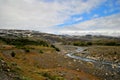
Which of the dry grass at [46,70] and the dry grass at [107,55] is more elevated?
the dry grass at [46,70]

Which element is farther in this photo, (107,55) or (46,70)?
(107,55)

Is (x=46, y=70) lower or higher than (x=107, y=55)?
higher

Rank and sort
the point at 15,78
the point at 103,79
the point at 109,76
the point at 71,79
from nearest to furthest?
the point at 15,78 → the point at 71,79 → the point at 103,79 → the point at 109,76

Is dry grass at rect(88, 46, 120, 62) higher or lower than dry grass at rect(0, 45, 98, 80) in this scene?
lower

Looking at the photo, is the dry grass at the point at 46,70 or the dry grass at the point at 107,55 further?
the dry grass at the point at 107,55

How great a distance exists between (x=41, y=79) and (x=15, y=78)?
178 inches

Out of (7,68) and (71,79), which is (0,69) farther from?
(71,79)

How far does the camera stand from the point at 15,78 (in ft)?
Result: 61.3

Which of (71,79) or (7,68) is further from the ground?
(7,68)

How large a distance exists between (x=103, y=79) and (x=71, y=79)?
5.51 m

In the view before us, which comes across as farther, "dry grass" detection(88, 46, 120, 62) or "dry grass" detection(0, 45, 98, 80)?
"dry grass" detection(88, 46, 120, 62)

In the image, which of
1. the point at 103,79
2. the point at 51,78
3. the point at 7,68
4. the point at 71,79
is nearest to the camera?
the point at 7,68

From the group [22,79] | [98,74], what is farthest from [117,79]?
[22,79]

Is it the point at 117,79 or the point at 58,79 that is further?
the point at 117,79
